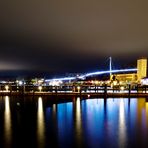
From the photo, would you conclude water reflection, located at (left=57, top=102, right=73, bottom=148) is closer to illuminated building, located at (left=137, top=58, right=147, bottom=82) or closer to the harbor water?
the harbor water

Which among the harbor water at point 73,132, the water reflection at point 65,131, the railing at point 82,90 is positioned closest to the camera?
the harbor water at point 73,132

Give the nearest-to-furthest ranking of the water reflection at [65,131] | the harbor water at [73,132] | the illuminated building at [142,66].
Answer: the harbor water at [73,132] < the water reflection at [65,131] < the illuminated building at [142,66]

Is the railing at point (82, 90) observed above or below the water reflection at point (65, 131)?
above

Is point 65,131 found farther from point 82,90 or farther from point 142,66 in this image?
point 142,66

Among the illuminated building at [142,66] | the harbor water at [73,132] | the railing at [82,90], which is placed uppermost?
the illuminated building at [142,66]

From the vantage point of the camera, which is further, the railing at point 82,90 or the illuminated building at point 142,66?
the illuminated building at point 142,66

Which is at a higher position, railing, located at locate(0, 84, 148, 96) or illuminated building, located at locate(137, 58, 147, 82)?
illuminated building, located at locate(137, 58, 147, 82)

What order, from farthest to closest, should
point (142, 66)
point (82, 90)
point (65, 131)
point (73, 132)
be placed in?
point (142, 66), point (82, 90), point (65, 131), point (73, 132)

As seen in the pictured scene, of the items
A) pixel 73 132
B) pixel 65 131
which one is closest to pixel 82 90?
pixel 65 131

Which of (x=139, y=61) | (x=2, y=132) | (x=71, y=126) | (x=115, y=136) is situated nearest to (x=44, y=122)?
(x=71, y=126)

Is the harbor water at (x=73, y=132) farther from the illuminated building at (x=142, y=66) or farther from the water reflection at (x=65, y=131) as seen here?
the illuminated building at (x=142, y=66)

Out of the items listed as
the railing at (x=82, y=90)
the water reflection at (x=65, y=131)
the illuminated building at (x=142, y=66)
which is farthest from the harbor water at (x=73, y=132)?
the illuminated building at (x=142, y=66)

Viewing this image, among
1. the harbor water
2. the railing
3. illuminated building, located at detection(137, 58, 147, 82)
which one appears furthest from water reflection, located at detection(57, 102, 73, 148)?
illuminated building, located at detection(137, 58, 147, 82)

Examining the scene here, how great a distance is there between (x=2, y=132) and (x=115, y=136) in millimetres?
4339
